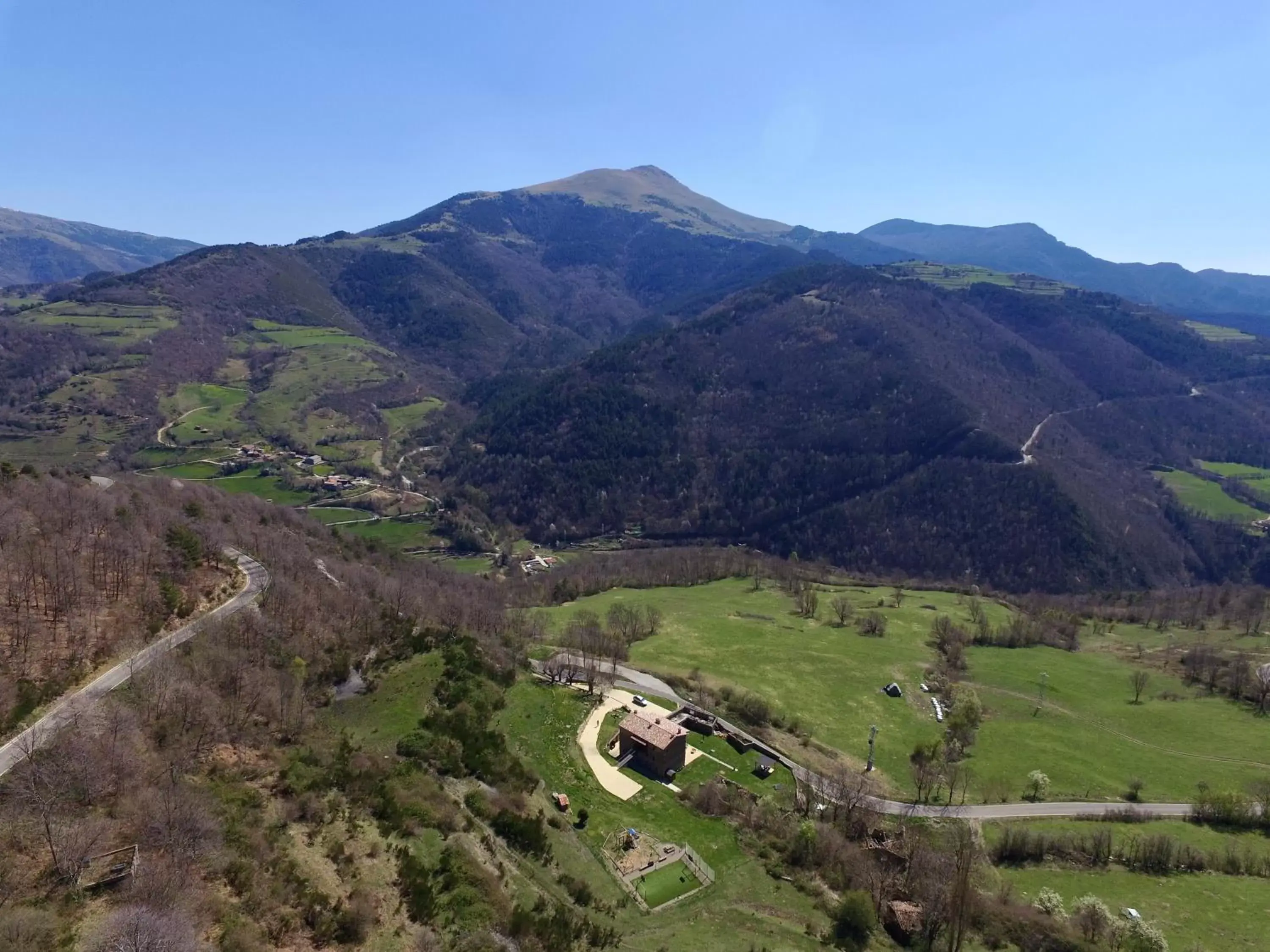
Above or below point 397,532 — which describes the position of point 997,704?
below

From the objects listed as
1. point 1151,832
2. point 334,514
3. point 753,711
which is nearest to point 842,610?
point 753,711

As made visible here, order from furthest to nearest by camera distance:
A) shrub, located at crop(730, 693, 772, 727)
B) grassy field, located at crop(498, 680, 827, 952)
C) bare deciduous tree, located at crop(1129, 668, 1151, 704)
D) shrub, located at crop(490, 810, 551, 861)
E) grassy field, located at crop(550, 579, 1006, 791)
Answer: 1. bare deciduous tree, located at crop(1129, 668, 1151, 704)
2. grassy field, located at crop(550, 579, 1006, 791)
3. shrub, located at crop(730, 693, 772, 727)
4. shrub, located at crop(490, 810, 551, 861)
5. grassy field, located at crop(498, 680, 827, 952)

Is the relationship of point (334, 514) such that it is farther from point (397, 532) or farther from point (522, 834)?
point (522, 834)

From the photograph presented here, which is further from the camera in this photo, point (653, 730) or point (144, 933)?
point (653, 730)

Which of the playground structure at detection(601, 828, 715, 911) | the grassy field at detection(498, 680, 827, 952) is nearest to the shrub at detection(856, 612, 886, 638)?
the grassy field at detection(498, 680, 827, 952)

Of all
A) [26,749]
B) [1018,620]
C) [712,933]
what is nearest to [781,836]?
[712,933]

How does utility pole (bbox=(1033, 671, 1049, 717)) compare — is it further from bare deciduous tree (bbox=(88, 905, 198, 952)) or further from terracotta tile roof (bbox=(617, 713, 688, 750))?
bare deciduous tree (bbox=(88, 905, 198, 952))

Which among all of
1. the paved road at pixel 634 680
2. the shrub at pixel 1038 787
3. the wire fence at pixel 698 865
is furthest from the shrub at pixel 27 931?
the shrub at pixel 1038 787
